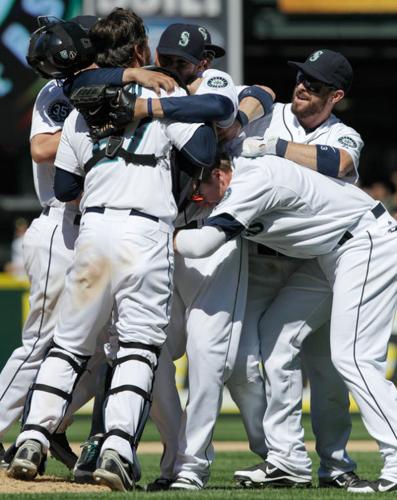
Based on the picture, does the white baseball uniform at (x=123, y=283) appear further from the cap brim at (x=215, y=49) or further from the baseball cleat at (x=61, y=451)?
the baseball cleat at (x=61, y=451)

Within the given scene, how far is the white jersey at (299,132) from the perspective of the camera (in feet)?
21.1

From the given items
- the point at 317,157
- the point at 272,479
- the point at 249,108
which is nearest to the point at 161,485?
the point at 272,479

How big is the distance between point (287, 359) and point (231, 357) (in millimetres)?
369

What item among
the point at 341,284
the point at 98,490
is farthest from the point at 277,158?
the point at 98,490

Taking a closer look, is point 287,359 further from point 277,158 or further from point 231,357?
point 277,158

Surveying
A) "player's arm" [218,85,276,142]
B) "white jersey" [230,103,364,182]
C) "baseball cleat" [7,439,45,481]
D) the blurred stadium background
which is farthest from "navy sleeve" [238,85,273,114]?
the blurred stadium background

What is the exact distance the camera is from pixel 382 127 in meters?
24.8

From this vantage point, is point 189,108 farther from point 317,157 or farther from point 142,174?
point 317,157

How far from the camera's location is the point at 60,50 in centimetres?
590

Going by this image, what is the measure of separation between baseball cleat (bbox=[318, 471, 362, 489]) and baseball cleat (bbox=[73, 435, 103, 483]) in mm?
1291

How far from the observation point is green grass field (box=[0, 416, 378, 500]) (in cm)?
543

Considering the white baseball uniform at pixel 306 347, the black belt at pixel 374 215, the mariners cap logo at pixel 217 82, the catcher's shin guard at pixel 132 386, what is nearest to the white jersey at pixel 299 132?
the white baseball uniform at pixel 306 347

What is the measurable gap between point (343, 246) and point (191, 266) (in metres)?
0.78

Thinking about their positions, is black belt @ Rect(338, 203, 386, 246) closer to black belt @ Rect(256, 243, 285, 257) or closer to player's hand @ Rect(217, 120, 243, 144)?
black belt @ Rect(256, 243, 285, 257)
